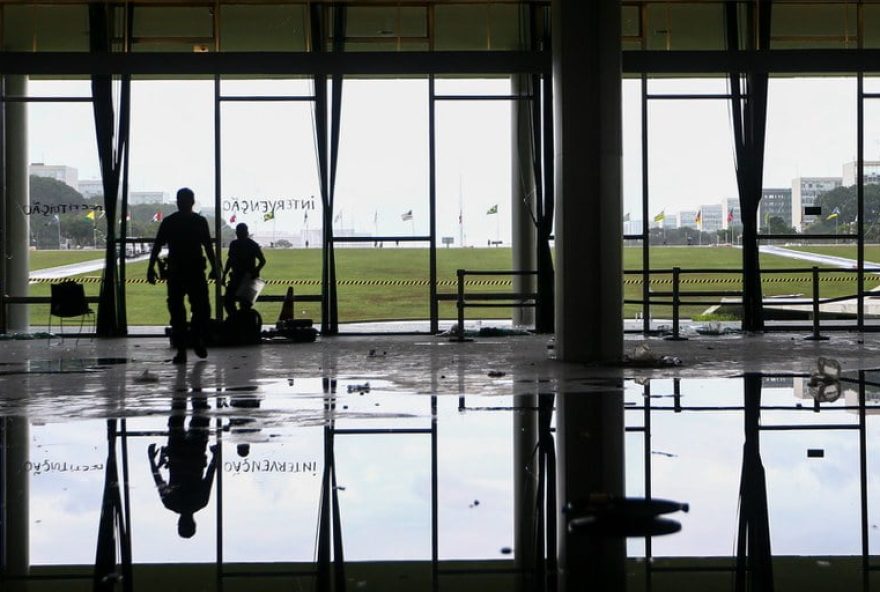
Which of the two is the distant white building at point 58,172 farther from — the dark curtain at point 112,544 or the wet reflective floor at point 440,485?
the dark curtain at point 112,544

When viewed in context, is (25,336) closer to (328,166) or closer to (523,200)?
(328,166)

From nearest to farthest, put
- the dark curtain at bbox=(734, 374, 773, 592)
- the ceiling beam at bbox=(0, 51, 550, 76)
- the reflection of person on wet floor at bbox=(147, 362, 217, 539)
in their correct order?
the dark curtain at bbox=(734, 374, 773, 592)
the reflection of person on wet floor at bbox=(147, 362, 217, 539)
the ceiling beam at bbox=(0, 51, 550, 76)

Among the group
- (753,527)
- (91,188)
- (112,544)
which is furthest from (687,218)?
(112,544)

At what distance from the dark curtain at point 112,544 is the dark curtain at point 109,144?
39.2ft

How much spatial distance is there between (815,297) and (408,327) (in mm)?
6294

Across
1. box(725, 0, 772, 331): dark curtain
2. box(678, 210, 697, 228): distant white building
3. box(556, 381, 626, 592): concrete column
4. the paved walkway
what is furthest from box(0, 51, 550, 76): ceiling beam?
box(556, 381, 626, 592): concrete column

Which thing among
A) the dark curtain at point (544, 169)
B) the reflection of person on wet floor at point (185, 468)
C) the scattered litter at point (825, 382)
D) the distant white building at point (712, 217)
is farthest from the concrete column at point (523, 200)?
the reflection of person on wet floor at point (185, 468)

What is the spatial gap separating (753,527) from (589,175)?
7.18 meters

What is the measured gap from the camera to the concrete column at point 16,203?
16531 mm

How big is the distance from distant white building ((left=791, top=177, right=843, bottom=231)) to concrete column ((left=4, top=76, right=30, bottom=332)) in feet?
37.2

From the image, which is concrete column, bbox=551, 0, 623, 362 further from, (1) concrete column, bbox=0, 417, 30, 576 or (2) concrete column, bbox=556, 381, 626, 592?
(1) concrete column, bbox=0, 417, 30, 576

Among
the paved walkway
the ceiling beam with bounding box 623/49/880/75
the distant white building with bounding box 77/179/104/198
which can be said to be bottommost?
the paved walkway

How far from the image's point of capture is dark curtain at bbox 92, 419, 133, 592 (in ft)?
10.0

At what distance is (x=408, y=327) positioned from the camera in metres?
17.7
